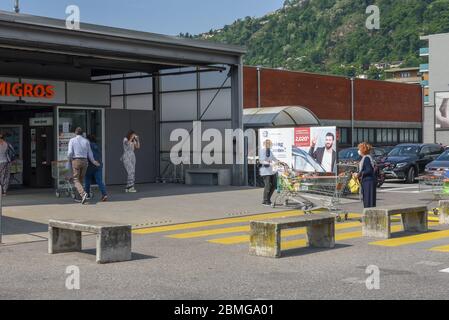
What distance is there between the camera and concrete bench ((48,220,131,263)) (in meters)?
9.85

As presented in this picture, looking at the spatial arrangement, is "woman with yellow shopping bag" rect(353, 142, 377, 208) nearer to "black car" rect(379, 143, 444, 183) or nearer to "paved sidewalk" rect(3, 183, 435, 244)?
"paved sidewalk" rect(3, 183, 435, 244)

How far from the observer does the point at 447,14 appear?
400ft

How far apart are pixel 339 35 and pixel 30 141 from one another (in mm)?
115429

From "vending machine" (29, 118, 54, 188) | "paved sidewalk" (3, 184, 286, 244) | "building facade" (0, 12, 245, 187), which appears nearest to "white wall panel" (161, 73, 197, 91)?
"building facade" (0, 12, 245, 187)

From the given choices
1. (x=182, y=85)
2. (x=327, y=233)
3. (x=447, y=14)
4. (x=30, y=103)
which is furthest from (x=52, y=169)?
(x=447, y=14)

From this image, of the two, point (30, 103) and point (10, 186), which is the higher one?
point (30, 103)

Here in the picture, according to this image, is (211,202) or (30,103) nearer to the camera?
(211,202)

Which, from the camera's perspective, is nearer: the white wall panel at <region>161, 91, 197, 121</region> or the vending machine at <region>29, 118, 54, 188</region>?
the vending machine at <region>29, 118, 54, 188</region>

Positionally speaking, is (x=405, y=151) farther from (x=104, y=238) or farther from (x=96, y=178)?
(x=104, y=238)

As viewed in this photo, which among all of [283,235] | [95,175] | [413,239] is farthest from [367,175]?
[95,175]

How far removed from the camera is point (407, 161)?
28.5 m

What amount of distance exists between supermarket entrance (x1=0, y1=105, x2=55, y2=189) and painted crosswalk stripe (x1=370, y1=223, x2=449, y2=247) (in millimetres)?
14488

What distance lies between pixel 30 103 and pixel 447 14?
113421mm

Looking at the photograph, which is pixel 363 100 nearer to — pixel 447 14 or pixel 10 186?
pixel 10 186
